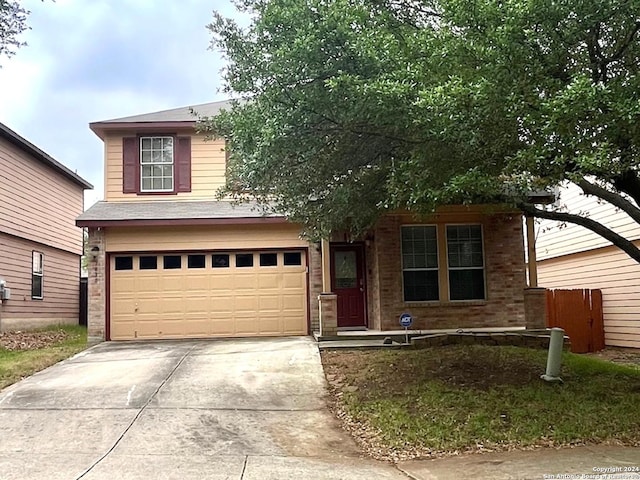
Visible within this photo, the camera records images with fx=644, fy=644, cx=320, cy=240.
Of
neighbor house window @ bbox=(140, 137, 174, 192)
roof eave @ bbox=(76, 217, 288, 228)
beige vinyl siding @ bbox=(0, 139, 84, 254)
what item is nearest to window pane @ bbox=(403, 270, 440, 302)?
roof eave @ bbox=(76, 217, 288, 228)

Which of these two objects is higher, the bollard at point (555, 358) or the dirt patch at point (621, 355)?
the bollard at point (555, 358)

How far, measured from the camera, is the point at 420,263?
47.0ft

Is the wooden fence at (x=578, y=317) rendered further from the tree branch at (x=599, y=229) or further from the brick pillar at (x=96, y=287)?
the brick pillar at (x=96, y=287)

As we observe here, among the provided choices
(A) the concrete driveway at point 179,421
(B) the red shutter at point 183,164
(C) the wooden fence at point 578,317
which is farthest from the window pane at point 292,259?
(C) the wooden fence at point 578,317

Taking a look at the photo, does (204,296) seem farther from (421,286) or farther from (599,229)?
(599,229)

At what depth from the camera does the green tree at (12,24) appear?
900cm

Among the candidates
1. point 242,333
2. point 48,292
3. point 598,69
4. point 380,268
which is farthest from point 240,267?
point 598,69

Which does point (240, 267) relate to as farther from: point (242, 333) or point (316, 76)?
point (316, 76)

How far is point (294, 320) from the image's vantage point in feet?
50.4

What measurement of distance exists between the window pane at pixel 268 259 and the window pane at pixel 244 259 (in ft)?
0.87

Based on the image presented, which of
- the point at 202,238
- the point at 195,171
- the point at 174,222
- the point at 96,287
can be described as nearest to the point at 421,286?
the point at 202,238

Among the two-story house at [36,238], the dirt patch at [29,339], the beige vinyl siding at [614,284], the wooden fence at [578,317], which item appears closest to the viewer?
the dirt patch at [29,339]

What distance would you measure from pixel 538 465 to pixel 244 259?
9967mm

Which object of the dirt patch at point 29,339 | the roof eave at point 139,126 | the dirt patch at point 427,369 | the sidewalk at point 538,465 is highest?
the roof eave at point 139,126
